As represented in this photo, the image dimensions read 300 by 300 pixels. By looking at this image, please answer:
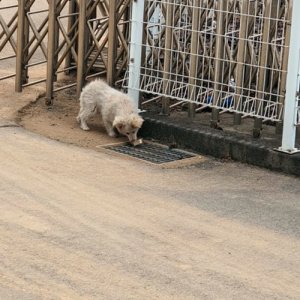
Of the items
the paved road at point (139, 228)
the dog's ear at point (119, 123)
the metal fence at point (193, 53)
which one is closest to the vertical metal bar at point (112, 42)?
the metal fence at point (193, 53)

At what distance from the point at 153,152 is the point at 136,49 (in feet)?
4.22

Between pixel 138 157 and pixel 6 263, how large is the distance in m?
3.44

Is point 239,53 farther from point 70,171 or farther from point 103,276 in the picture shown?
point 103,276

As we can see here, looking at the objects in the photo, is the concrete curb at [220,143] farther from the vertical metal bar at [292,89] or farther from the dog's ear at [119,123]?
the dog's ear at [119,123]

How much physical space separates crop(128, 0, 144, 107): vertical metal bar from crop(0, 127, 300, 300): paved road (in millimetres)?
1262

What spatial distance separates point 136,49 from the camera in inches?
393

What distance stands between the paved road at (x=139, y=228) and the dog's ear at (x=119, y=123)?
0.63 metres

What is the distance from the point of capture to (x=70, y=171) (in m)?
8.23

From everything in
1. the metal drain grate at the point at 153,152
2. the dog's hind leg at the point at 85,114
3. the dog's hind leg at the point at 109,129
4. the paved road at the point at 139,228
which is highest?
the dog's hind leg at the point at 85,114

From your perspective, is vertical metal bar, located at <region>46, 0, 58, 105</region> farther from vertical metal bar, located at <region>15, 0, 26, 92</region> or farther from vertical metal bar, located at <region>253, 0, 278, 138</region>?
vertical metal bar, located at <region>253, 0, 278, 138</region>

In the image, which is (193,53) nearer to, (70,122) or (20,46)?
(70,122)

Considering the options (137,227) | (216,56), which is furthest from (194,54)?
(137,227)

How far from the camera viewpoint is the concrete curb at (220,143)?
8602 mm

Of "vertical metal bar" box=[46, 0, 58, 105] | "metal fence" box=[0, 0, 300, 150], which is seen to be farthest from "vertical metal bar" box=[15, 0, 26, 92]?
"vertical metal bar" box=[46, 0, 58, 105]
